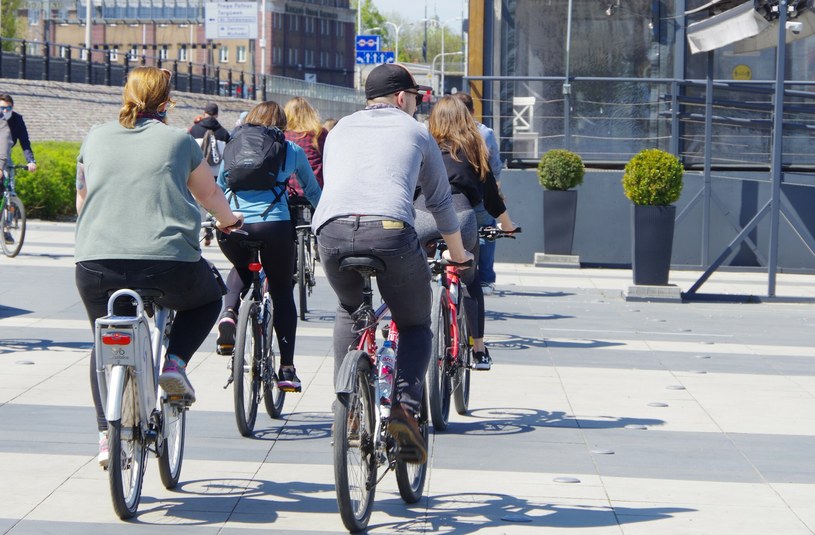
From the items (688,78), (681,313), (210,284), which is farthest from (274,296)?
(688,78)

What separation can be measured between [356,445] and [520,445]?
6.46 feet

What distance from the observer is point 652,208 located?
1302cm

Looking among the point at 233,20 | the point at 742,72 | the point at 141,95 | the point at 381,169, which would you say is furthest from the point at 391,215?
the point at 233,20

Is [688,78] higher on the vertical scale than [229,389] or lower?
higher

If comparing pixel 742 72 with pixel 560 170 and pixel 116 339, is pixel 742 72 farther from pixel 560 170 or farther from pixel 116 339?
pixel 116 339

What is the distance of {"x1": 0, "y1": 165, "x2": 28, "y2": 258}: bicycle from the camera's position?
15.0 meters

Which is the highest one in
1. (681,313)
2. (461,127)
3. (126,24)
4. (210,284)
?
(126,24)

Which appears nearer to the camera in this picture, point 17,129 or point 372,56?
point 17,129

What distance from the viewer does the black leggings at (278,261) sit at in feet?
23.0

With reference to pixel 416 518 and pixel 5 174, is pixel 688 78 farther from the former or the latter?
pixel 416 518

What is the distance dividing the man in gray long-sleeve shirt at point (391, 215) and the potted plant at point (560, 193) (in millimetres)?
10756

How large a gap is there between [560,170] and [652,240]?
9.98ft

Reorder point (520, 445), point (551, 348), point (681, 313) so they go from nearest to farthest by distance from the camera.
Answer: point (520, 445), point (551, 348), point (681, 313)

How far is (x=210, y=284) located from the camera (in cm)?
526
